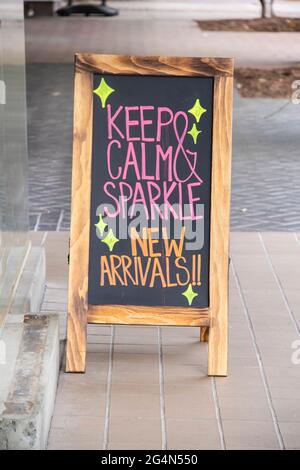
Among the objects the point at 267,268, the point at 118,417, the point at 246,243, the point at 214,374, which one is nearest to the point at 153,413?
the point at 118,417

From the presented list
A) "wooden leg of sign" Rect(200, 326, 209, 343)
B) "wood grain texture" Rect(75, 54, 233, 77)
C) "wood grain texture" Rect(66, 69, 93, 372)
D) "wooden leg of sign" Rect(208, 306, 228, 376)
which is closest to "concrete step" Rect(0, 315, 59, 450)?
"wood grain texture" Rect(66, 69, 93, 372)

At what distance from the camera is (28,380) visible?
4.23 meters

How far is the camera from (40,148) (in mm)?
9617

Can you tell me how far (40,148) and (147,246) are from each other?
4904 millimetres

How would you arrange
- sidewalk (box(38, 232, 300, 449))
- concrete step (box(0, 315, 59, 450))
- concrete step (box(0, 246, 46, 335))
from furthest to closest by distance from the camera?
1. concrete step (box(0, 246, 46, 335))
2. sidewalk (box(38, 232, 300, 449))
3. concrete step (box(0, 315, 59, 450))

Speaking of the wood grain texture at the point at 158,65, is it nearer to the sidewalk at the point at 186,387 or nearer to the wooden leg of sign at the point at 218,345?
the wooden leg of sign at the point at 218,345

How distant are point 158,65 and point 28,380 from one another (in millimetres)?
1527

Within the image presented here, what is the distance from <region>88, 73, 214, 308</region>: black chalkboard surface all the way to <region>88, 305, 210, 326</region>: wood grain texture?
3 centimetres

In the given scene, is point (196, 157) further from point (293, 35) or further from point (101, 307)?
point (293, 35)

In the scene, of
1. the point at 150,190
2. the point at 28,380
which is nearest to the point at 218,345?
the point at 150,190

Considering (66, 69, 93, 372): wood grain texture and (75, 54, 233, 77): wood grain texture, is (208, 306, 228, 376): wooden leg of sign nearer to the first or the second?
(66, 69, 93, 372): wood grain texture

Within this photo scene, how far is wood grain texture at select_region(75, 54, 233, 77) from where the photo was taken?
186 inches

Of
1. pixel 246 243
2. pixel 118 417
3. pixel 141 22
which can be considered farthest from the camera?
pixel 141 22

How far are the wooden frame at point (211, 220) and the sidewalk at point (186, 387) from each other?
7.0 inches
